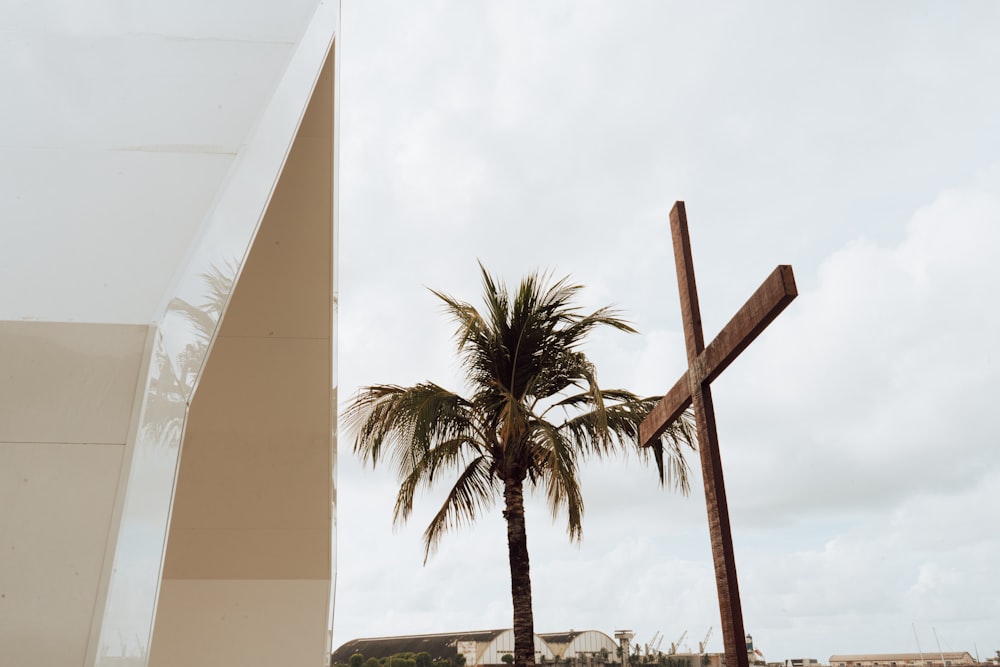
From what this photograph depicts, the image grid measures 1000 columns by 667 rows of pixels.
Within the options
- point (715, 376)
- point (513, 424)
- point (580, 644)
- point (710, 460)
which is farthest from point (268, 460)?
point (580, 644)

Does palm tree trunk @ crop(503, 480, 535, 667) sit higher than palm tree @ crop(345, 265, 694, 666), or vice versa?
palm tree @ crop(345, 265, 694, 666)

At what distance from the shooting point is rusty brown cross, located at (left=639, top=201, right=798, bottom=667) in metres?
3.51

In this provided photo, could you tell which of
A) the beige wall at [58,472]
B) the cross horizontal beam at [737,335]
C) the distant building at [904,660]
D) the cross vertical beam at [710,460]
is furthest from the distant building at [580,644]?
the beige wall at [58,472]

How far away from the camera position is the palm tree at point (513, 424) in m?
7.69

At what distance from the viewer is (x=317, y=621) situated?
360 centimetres

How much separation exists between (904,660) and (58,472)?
5929 millimetres

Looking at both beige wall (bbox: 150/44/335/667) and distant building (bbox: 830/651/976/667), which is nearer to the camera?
beige wall (bbox: 150/44/335/667)

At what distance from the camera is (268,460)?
341 centimetres

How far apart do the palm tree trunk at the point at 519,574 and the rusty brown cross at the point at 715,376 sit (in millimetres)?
3268

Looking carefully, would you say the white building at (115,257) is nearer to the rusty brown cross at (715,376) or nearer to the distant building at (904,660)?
the rusty brown cross at (715,376)

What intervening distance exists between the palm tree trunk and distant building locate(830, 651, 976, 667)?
9.11 feet

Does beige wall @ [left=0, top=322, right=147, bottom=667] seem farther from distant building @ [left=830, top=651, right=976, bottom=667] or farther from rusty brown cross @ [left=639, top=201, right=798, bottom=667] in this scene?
distant building @ [left=830, top=651, right=976, bottom=667]

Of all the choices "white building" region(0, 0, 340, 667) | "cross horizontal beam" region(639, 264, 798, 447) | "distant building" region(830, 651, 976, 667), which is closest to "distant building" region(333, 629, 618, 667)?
"distant building" region(830, 651, 976, 667)

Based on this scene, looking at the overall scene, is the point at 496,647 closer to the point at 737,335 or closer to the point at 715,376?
the point at 715,376
